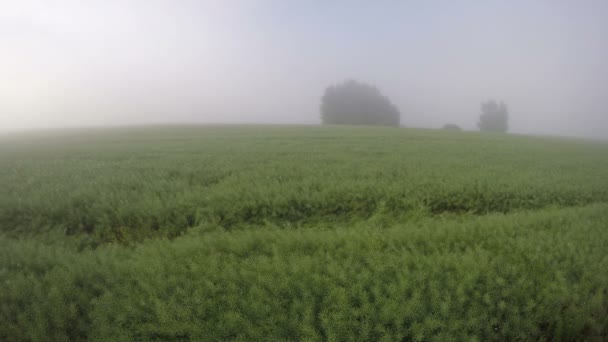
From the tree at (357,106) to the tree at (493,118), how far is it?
1975cm

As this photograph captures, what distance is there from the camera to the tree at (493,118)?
59.6 metres

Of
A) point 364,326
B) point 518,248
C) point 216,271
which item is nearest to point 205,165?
point 216,271

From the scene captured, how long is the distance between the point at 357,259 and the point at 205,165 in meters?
8.21

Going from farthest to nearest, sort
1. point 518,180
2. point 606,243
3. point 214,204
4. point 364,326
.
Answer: point 518,180, point 214,204, point 606,243, point 364,326

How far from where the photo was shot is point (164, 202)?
7.08 metres

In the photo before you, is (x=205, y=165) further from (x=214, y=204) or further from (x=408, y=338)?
(x=408, y=338)

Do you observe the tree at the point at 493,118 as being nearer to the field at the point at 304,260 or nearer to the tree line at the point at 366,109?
the tree line at the point at 366,109

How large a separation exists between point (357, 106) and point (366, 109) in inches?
80.1

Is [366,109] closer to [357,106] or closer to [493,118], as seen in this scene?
[357,106]

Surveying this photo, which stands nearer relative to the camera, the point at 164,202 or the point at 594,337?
the point at 594,337

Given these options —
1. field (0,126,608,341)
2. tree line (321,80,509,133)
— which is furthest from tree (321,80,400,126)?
field (0,126,608,341)

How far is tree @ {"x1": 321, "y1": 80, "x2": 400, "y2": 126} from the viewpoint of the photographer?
57844mm

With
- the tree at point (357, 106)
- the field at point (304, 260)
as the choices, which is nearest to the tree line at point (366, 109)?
the tree at point (357, 106)

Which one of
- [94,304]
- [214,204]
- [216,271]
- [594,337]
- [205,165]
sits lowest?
[594,337]
